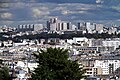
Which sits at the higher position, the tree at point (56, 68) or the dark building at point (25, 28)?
the tree at point (56, 68)

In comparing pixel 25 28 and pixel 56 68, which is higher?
pixel 56 68

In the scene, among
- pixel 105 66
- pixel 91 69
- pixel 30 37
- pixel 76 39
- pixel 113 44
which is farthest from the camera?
pixel 30 37

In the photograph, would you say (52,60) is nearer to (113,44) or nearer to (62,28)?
Answer: (113,44)

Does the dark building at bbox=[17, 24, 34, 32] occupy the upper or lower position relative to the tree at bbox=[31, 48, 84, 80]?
lower

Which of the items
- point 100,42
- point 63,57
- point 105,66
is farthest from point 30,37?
point 63,57

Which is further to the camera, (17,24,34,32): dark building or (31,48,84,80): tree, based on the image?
(17,24,34,32): dark building

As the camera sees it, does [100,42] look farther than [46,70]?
Yes

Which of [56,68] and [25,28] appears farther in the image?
[25,28]

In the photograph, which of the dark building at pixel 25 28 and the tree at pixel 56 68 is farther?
the dark building at pixel 25 28
